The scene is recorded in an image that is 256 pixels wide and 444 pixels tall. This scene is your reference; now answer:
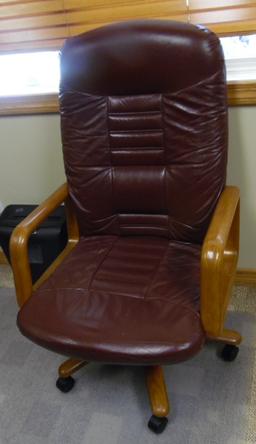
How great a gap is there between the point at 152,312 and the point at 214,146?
56 cm

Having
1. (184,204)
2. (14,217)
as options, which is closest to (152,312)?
(184,204)

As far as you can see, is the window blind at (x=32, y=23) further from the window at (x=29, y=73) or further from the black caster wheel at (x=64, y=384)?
the black caster wheel at (x=64, y=384)

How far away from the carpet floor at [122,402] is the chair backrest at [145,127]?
49 centimetres

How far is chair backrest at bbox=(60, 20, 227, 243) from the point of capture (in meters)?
1.34

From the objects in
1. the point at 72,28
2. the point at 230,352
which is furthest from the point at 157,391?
the point at 72,28

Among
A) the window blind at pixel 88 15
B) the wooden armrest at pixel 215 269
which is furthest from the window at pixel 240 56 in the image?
the wooden armrest at pixel 215 269

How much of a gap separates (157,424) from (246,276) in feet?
2.71

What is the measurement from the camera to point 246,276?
6.40 ft

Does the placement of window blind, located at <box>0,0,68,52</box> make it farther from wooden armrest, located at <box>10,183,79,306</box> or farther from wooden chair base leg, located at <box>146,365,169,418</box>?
wooden chair base leg, located at <box>146,365,169,418</box>

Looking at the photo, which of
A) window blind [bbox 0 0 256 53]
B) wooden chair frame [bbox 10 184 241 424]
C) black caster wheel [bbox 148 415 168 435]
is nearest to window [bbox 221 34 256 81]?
window blind [bbox 0 0 256 53]

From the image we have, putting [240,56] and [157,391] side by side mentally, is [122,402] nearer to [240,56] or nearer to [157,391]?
[157,391]

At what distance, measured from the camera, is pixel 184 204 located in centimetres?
148

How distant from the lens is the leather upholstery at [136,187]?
1198 mm

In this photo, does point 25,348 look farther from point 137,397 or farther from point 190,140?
point 190,140
